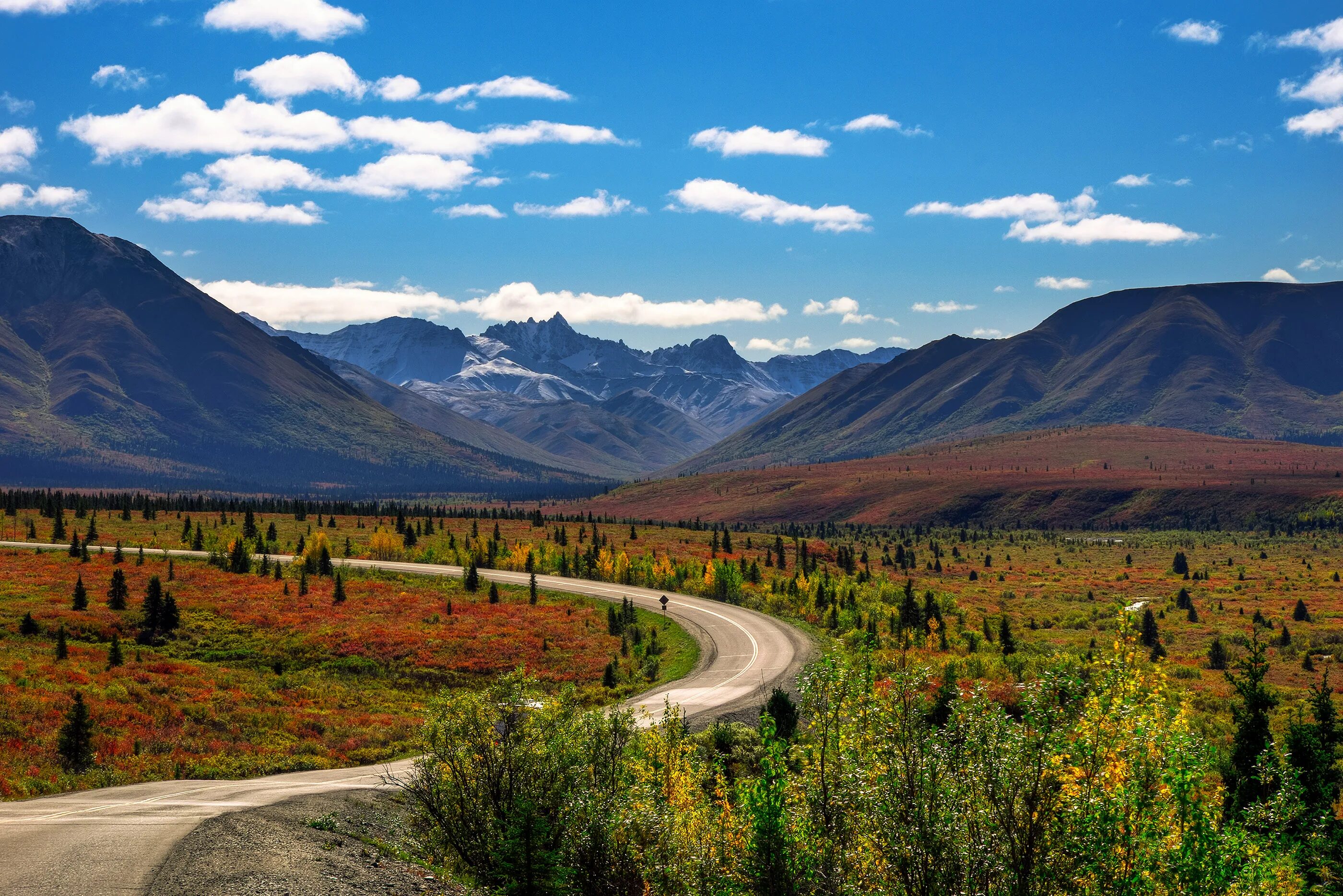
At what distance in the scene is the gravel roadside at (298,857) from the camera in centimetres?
1888

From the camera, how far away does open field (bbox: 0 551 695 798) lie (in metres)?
33.3

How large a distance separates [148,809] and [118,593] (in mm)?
37313

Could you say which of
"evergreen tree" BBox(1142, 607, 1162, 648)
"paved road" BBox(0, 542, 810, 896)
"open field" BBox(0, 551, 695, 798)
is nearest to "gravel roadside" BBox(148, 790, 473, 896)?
"paved road" BBox(0, 542, 810, 896)

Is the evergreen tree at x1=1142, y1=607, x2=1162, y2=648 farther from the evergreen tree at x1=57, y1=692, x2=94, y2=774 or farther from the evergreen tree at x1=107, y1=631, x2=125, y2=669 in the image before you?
the evergreen tree at x1=107, y1=631, x2=125, y2=669

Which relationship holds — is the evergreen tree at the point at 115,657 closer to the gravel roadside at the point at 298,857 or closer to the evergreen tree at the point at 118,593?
the evergreen tree at the point at 118,593

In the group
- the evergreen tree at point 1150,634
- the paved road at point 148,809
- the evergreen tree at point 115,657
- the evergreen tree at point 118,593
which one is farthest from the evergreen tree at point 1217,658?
the evergreen tree at point 118,593

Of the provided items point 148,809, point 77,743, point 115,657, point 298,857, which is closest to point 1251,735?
point 298,857

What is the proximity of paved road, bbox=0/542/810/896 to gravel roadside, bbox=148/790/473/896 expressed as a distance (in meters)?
0.66

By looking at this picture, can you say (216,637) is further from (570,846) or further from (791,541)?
(791,541)

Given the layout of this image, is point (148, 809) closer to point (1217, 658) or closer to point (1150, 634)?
point (1217, 658)

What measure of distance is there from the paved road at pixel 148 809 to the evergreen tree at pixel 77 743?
11.1 feet

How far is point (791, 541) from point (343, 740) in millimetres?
106737

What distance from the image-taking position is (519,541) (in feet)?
357

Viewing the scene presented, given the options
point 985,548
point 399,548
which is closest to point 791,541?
point 985,548
